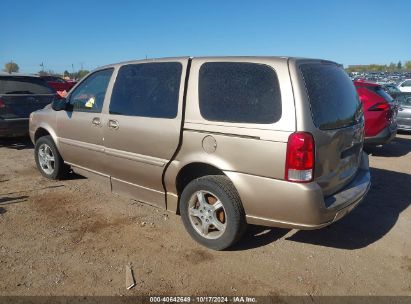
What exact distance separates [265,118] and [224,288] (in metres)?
1.46

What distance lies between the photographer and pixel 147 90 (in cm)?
413

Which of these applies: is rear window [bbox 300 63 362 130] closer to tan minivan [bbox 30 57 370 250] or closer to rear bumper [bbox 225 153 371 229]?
tan minivan [bbox 30 57 370 250]

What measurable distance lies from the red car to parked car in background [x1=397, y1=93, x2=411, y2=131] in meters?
2.79

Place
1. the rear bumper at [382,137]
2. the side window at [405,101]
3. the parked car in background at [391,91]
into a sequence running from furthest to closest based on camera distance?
the parked car in background at [391,91] < the side window at [405,101] < the rear bumper at [382,137]

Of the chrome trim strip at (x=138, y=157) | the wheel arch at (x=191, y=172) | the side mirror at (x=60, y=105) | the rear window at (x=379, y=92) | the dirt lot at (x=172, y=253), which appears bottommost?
the dirt lot at (x=172, y=253)

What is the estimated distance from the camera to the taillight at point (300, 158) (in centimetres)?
304

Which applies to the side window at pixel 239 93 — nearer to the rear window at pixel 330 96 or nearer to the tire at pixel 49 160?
the rear window at pixel 330 96

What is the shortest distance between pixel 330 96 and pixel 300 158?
801 mm

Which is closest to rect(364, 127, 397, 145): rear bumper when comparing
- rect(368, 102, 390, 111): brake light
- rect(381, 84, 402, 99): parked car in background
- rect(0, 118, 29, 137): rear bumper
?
rect(368, 102, 390, 111): brake light

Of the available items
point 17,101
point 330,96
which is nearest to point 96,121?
point 330,96

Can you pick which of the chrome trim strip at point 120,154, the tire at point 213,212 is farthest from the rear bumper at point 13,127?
the tire at point 213,212

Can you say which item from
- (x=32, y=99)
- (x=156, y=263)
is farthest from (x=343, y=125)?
(x=32, y=99)

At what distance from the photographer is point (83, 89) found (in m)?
5.10

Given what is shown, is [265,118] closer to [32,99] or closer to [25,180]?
[25,180]
